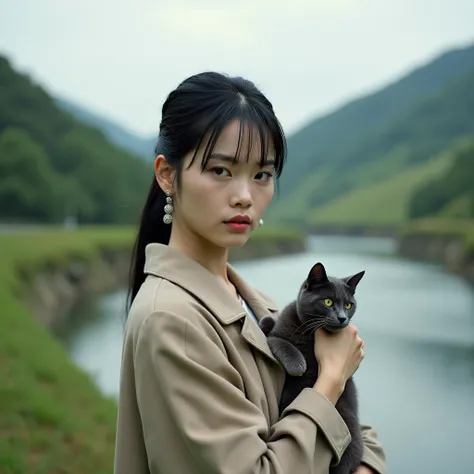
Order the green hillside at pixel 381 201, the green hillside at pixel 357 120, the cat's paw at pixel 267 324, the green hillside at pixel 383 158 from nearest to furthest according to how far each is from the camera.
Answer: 1. the cat's paw at pixel 267 324
2. the green hillside at pixel 381 201
3. the green hillside at pixel 383 158
4. the green hillside at pixel 357 120

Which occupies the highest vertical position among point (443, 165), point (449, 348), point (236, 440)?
point (443, 165)

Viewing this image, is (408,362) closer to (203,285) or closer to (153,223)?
(153,223)

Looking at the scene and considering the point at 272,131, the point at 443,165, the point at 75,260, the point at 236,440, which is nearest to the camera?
the point at 236,440

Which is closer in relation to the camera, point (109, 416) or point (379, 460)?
point (379, 460)

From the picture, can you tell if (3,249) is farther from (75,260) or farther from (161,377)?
(161,377)

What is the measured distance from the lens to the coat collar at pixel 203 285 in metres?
1.44

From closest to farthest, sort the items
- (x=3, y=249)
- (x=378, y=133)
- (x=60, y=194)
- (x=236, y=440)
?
1. (x=236, y=440)
2. (x=3, y=249)
3. (x=60, y=194)
4. (x=378, y=133)

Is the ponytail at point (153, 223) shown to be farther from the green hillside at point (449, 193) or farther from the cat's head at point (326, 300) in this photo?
the green hillside at point (449, 193)

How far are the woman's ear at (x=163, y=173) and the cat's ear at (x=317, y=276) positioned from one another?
48 cm

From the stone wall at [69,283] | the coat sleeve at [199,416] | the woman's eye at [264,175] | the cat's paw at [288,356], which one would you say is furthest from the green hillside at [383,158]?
the coat sleeve at [199,416]

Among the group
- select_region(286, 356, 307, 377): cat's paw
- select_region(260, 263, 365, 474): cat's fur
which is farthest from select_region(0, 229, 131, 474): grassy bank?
select_region(286, 356, 307, 377): cat's paw

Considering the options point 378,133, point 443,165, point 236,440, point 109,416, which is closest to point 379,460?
point 236,440

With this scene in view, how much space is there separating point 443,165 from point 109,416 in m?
58.1

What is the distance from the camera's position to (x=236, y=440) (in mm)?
1229
